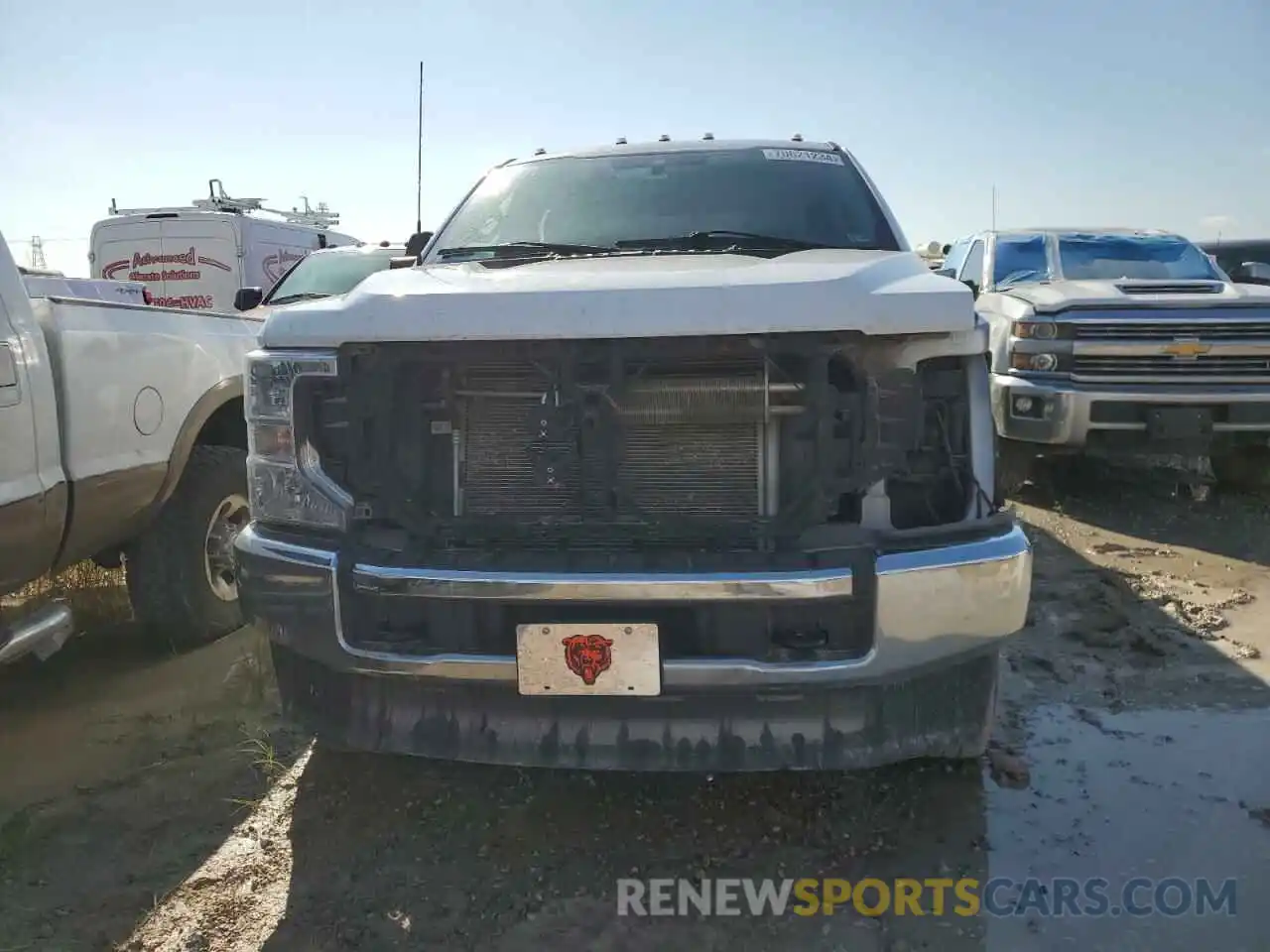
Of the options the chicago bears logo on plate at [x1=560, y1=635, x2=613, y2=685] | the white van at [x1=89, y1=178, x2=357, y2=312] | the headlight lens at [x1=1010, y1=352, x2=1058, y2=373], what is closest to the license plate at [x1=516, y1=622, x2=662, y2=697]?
the chicago bears logo on plate at [x1=560, y1=635, x2=613, y2=685]

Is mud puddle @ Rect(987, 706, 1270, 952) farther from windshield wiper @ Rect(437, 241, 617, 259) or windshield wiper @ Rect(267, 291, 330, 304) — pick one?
windshield wiper @ Rect(267, 291, 330, 304)

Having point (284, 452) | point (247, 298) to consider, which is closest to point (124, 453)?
point (284, 452)

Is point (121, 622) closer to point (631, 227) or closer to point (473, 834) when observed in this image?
point (473, 834)

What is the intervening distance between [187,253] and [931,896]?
13707 mm

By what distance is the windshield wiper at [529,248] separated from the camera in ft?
10.9

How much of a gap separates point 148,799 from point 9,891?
472 millimetres

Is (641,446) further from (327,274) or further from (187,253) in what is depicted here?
(187,253)

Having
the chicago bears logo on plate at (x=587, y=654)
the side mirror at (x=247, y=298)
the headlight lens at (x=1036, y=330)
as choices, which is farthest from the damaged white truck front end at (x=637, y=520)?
the side mirror at (x=247, y=298)

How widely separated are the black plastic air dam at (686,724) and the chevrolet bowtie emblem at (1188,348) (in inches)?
170

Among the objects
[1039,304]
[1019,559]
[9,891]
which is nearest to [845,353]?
[1019,559]

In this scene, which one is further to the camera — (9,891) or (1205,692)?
(1205,692)

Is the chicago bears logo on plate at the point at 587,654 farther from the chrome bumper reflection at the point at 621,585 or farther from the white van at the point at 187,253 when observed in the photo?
the white van at the point at 187,253

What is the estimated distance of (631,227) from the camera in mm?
3512

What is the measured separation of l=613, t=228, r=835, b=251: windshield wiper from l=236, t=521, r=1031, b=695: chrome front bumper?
1401 millimetres
